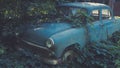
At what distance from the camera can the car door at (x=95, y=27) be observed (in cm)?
699

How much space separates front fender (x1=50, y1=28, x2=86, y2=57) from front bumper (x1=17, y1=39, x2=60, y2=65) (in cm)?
16

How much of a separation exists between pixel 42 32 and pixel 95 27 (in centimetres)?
176

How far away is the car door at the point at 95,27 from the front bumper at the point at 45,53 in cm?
153

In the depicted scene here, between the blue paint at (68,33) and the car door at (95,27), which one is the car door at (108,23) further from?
the car door at (95,27)

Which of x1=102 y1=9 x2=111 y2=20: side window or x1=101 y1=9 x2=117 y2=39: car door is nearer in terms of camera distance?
x1=101 y1=9 x2=117 y2=39: car door

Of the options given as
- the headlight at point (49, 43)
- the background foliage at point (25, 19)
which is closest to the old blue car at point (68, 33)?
the headlight at point (49, 43)

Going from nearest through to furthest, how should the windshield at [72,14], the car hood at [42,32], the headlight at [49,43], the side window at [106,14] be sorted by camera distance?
the headlight at [49,43], the car hood at [42,32], the windshield at [72,14], the side window at [106,14]

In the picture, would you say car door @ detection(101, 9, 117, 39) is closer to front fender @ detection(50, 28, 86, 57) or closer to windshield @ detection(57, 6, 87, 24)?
windshield @ detection(57, 6, 87, 24)

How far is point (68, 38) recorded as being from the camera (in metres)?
6.14

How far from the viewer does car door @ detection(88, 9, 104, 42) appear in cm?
699

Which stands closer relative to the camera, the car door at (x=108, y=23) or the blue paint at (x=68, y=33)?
the blue paint at (x=68, y=33)

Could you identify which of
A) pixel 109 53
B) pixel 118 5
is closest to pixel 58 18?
pixel 109 53

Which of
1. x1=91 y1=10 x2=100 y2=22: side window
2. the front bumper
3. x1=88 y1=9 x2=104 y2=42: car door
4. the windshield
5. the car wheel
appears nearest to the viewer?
the front bumper

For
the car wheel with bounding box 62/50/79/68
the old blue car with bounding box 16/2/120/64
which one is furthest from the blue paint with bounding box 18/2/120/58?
the car wheel with bounding box 62/50/79/68
